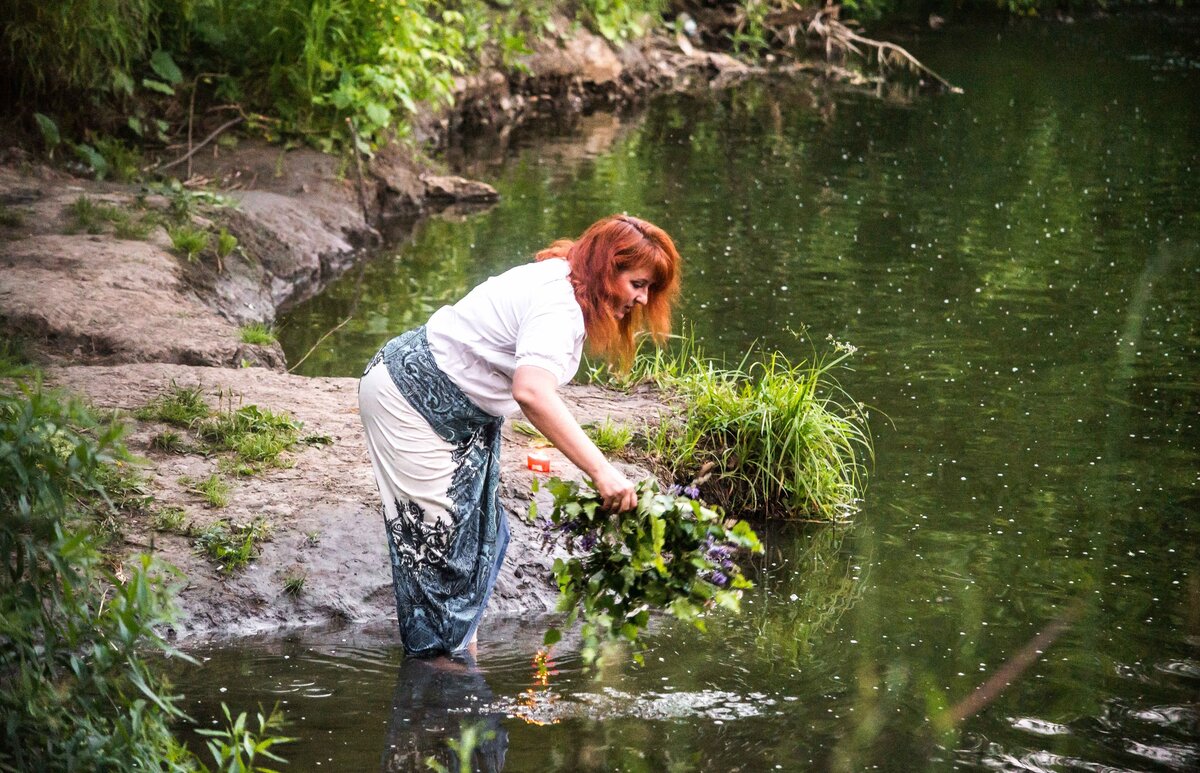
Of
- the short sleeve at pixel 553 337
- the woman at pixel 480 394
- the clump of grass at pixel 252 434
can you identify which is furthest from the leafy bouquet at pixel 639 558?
the clump of grass at pixel 252 434

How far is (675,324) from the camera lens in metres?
9.93

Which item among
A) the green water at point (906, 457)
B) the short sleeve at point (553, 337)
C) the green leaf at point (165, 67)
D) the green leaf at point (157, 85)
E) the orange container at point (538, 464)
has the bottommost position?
the green water at point (906, 457)

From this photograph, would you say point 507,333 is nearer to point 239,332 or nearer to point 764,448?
point 764,448

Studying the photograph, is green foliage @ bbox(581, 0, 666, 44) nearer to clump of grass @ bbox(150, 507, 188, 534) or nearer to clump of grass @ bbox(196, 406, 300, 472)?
clump of grass @ bbox(196, 406, 300, 472)

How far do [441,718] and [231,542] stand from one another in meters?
1.29

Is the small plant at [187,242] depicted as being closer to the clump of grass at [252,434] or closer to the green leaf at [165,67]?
the green leaf at [165,67]

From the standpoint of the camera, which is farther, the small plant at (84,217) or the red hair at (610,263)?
the small plant at (84,217)

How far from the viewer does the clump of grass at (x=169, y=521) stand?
5.30 metres

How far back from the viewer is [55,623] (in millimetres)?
3254

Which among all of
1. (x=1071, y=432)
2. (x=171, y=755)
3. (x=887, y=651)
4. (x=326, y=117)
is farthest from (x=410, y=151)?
(x=171, y=755)

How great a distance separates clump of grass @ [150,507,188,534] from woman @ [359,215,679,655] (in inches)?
44.8

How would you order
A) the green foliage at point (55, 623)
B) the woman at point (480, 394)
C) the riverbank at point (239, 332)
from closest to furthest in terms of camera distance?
the green foliage at point (55, 623) → the woman at point (480, 394) → the riverbank at point (239, 332)

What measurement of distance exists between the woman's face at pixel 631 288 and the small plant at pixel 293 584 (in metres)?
1.93

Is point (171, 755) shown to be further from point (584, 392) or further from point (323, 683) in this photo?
point (584, 392)
